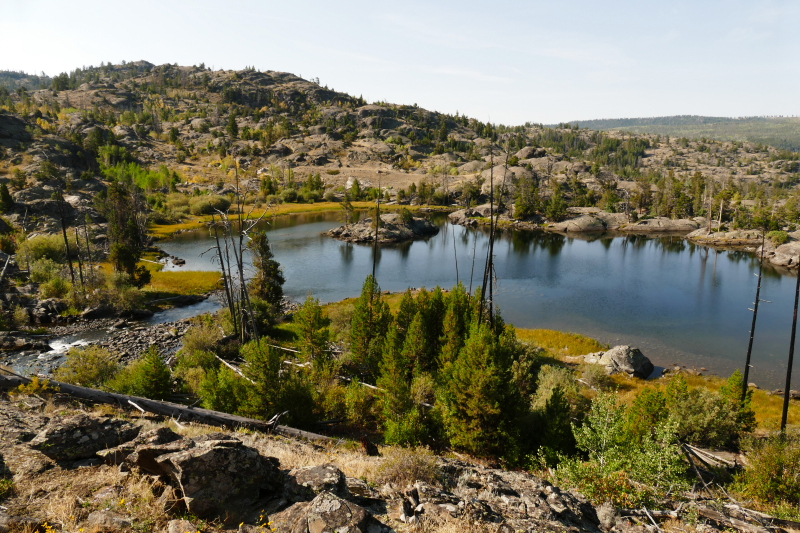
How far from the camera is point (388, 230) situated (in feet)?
338

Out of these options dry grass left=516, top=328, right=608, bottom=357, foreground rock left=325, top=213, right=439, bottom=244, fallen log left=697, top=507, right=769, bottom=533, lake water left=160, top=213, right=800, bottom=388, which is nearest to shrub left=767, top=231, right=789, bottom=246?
lake water left=160, top=213, right=800, bottom=388

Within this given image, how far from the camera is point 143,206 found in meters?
106

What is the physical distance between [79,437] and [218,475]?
15.4 feet

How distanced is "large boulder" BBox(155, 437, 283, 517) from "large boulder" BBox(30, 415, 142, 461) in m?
2.81

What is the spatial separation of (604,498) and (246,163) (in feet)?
619

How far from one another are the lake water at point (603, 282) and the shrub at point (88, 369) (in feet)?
106

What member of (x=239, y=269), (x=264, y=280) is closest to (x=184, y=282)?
(x=264, y=280)

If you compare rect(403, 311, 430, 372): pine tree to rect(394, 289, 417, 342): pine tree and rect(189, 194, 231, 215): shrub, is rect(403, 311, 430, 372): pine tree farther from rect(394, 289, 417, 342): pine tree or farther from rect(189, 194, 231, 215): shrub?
rect(189, 194, 231, 215): shrub

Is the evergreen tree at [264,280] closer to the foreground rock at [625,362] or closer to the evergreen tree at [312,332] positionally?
the evergreen tree at [312,332]

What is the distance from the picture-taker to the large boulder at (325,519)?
310 inches

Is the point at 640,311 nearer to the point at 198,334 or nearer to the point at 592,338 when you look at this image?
the point at 592,338

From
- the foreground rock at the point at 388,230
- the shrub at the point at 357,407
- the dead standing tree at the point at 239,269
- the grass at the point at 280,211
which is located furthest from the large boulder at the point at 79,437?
the grass at the point at 280,211

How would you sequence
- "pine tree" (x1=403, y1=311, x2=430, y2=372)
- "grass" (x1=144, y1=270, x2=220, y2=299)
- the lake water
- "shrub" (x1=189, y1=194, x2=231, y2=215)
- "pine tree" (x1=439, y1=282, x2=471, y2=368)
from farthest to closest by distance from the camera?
1. "shrub" (x1=189, y1=194, x2=231, y2=215)
2. "grass" (x1=144, y1=270, x2=220, y2=299)
3. the lake water
4. "pine tree" (x1=403, y1=311, x2=430, y2=372)
5. "pine tree" (x1=439, y1=282, x2=471, y2=368)

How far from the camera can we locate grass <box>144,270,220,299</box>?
54000 mm
